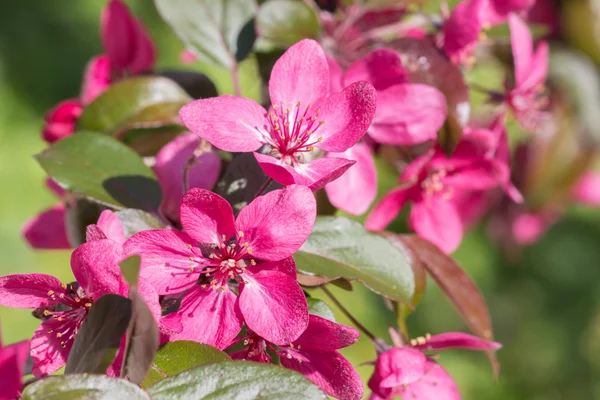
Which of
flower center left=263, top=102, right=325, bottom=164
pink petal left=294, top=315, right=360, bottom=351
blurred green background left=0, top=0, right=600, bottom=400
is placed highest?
flower center left=263, top=102, right=325, bottom=164

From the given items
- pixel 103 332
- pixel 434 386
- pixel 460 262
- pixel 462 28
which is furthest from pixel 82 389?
pixel 460 262

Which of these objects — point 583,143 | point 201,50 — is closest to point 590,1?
point 583,143

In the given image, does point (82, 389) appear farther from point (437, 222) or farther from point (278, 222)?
point (437, 222)

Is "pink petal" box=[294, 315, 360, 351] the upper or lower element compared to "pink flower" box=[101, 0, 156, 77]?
lower

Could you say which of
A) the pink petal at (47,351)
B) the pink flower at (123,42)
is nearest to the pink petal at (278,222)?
the pink petal at (47,351)

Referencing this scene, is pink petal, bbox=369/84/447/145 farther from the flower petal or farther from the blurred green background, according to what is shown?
the blurred green background

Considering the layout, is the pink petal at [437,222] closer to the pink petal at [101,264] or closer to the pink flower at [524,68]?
the pink flower at [524,68]

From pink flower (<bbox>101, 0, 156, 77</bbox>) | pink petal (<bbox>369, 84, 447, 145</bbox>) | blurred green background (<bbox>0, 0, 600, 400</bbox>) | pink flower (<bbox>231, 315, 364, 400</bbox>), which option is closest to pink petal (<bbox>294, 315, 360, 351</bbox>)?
pink flower (<bbox>231, 315, 364, 400</bbox>)
